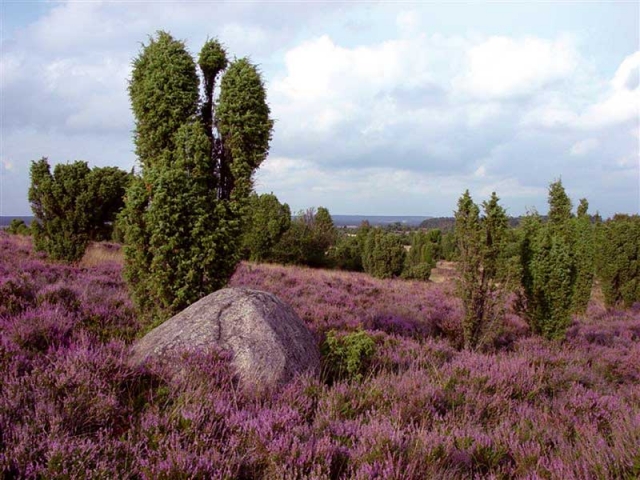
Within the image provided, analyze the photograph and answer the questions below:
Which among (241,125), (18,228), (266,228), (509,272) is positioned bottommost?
(509,272)

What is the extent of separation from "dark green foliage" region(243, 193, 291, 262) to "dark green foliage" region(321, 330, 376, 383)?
26.3 metres

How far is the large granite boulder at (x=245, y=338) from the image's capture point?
466 centimetres

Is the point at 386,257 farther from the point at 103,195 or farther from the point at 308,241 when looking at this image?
the point at 103,195

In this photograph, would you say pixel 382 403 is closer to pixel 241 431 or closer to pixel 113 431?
pixel 241 431

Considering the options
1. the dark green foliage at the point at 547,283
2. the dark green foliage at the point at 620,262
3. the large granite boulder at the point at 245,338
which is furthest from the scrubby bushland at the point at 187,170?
the dark green foliage at the point at 620,262

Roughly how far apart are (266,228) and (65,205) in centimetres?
1886

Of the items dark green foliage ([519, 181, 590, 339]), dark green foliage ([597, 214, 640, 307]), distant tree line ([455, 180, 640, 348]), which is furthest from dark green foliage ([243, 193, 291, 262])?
dark green foliage ([519, 181, 590, 339])

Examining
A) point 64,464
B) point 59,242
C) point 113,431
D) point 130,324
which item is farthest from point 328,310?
point 59,242

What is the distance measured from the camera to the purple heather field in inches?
118

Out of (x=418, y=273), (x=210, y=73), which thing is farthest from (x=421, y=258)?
(x=210, y=73)

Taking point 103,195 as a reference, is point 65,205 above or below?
below

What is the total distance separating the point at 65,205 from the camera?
14.2m

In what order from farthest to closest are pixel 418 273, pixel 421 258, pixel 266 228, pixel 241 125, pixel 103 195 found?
pixel 421 258 < pixel 266 228 < pixel 418 273 < pixel 103 195 < pixel 241 125

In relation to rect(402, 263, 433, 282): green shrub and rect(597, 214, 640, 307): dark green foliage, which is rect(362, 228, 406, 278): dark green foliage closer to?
rect(402, 263, 433, 282): green shrub
